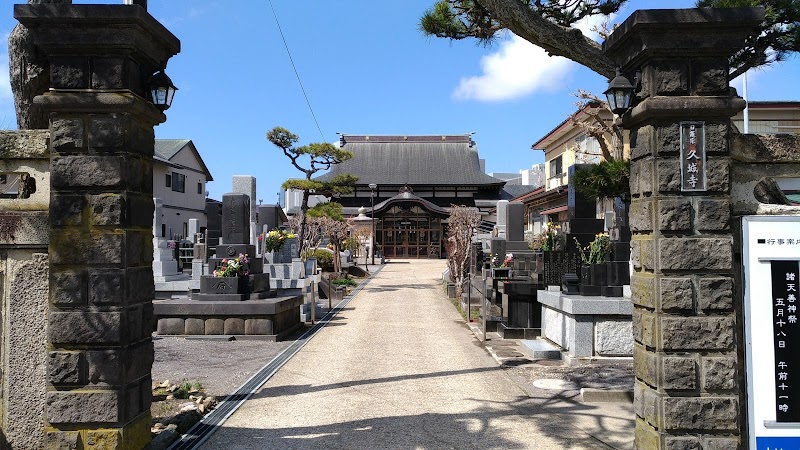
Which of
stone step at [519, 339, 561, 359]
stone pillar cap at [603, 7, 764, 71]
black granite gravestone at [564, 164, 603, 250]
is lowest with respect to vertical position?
stone step at [519, 339, 561, 359]

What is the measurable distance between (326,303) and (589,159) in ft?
53.2

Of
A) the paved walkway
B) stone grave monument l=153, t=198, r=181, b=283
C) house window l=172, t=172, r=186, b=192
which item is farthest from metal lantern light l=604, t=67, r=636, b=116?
house window l=172, t=172, r=186, b=192

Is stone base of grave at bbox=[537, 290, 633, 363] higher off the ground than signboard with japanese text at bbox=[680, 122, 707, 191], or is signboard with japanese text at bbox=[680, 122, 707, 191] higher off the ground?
signboard with japanese text at bbox=[680, 122, 707, 191]

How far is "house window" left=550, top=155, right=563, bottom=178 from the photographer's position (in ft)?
108

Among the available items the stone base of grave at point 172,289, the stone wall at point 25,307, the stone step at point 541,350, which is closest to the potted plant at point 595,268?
the stone step at point 541,350

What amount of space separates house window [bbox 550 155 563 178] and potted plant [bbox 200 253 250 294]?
24751mm

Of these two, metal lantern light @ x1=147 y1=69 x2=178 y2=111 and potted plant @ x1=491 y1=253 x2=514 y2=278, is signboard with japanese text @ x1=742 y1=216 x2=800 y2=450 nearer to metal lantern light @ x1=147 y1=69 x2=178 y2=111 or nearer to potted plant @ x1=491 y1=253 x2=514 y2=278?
metal lantern light @ x1=147 y1=69 x2=178 y2=111

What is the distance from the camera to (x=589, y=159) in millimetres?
27078

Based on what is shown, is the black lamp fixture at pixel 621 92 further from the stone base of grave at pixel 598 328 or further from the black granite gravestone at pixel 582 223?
the black granite gravestone at pixel 582 223

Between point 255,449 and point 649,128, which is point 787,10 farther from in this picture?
point 255,449

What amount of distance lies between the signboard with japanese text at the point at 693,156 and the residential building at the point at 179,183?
108ft

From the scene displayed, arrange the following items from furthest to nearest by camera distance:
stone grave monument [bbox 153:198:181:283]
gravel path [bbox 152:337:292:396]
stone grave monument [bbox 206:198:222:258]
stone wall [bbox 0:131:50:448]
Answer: stone grave monument [bbox 206:198:222:258] < stone grave monument [bbox 153:198:181:283] < gravel path [bbox 152:337:292:396] < stone wall [bbox 0:131:50:448]

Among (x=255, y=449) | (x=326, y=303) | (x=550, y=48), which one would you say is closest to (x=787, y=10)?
(x=550, y=48)

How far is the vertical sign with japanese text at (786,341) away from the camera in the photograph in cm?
411
